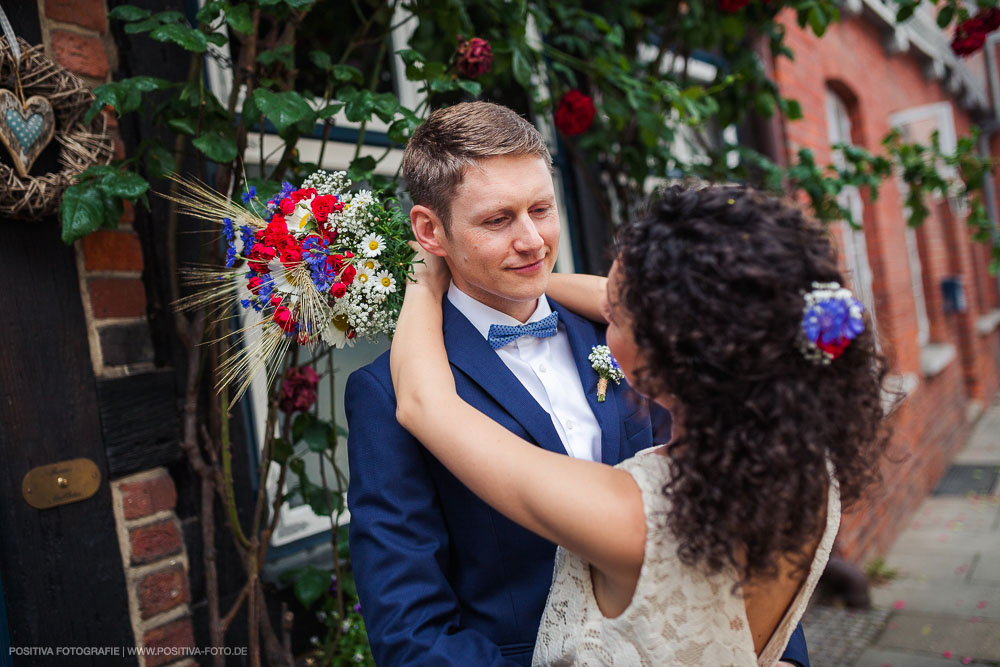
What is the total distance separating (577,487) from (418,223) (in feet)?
2.42

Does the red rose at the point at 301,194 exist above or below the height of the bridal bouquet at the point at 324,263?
above

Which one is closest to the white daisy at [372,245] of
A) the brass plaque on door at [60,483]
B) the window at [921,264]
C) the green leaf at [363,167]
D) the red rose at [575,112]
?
the green leaf at [363,167]

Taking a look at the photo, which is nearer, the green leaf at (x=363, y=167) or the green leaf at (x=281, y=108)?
the green leaf at (x=281, y=108)

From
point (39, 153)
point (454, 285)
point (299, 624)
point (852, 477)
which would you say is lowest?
point (299, 624)

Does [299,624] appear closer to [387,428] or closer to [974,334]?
[387,428]

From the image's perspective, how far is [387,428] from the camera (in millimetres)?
1454

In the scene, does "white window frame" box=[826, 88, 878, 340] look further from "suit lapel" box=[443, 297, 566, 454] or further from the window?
"suit lapel" box=[443, 297, 566, 454]

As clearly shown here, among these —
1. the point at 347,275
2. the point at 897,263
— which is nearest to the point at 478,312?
the point at 347,275

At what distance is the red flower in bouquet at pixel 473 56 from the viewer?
2121mm

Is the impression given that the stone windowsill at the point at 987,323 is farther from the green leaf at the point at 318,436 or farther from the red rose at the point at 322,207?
the red rose at the point at 322,207

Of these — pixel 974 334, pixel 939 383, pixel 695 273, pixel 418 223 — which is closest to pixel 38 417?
pixel 418 223

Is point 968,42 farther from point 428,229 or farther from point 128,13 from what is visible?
point 128,13

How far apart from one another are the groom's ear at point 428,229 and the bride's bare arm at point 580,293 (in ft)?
1.07

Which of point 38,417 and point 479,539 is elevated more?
point 38,417
